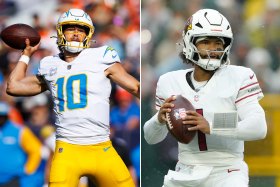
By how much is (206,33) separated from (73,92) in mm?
1023

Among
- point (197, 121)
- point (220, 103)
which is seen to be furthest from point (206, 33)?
point (197, 121)

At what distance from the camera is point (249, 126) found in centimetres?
296

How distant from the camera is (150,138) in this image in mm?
3279

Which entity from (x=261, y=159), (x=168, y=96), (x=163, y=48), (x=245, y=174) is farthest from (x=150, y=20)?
(x=245, y=174)

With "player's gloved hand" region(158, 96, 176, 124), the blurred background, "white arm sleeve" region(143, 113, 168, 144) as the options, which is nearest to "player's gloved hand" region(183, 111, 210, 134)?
"player's gloved hand" region(158, 96, 176, 124)

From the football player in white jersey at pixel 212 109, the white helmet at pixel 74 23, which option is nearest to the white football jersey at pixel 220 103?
the football player in white jersey at pixel 212 109

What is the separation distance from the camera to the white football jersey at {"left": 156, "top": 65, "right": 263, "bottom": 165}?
3.04 metres

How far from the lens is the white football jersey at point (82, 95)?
3.74 metres

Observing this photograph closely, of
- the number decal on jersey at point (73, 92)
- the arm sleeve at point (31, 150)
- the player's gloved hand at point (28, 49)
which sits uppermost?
the player's gloved hand at point (28, 49)

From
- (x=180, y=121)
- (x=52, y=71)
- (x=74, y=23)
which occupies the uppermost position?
(x=74, y=23)

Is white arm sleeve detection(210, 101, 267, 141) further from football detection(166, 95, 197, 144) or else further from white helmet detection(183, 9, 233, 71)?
white helmet detection(183, 9, 233, 71)

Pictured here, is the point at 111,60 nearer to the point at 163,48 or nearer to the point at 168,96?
the point at 168,96

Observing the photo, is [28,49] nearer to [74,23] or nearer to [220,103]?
[74,23]

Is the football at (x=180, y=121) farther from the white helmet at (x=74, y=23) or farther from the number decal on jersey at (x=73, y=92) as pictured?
the white helmet at (x=74, y=23)
